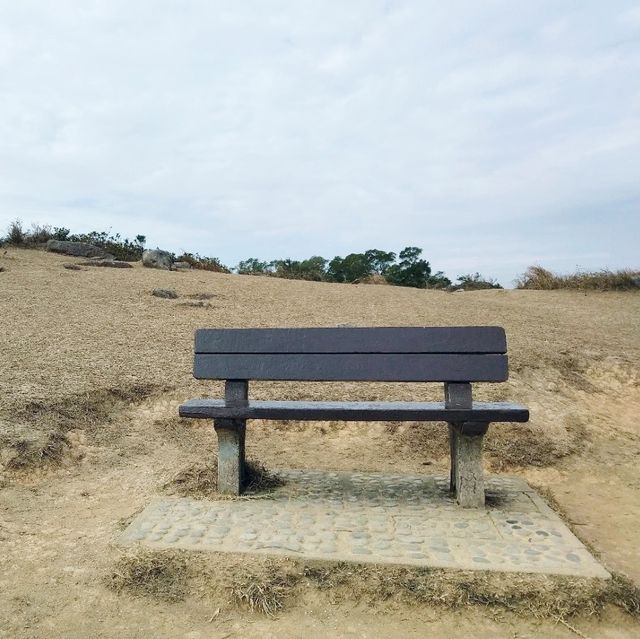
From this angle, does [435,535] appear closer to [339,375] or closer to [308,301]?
[339,375]

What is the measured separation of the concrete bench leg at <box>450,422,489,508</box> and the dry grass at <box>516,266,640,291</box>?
11.8 m

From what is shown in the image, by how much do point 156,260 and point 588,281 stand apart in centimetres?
1075

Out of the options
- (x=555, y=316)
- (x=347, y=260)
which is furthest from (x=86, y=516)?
(x=347, y=260)

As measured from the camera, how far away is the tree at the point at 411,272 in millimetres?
21453

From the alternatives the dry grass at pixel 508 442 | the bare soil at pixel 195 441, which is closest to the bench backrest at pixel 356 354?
the bare soil at pixel 195 441

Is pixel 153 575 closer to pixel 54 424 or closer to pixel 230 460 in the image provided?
pixel 230 460

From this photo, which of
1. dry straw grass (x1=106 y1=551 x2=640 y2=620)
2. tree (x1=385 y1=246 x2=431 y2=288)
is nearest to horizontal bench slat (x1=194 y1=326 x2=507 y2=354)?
dry straw grass (x1=106 y1=551 x2=640 y2=620)

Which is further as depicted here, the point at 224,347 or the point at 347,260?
the point at 347,260

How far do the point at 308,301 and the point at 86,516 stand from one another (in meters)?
7.69

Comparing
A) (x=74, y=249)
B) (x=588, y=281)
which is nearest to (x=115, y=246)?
(x=74, y=249)

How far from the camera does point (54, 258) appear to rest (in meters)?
14.9

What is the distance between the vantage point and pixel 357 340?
4.12 m

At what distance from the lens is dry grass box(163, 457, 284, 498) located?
439cm

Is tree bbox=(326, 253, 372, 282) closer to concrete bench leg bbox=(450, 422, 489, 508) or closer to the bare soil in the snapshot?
the bare soil
